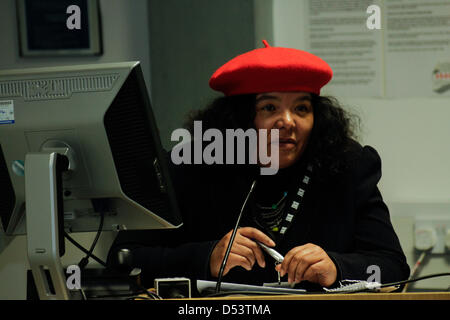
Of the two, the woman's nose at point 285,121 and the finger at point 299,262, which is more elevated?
the woman's nose at point 285,121

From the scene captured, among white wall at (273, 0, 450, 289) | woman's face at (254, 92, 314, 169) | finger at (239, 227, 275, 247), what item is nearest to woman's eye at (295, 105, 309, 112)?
woman's face at (254, 92, 314, 169)

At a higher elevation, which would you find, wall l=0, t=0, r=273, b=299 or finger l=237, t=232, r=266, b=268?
wall l=0, t=0, r=273, b=299

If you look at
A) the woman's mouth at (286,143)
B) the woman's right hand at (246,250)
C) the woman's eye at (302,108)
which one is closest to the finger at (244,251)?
the woman's right hand at (246,250)

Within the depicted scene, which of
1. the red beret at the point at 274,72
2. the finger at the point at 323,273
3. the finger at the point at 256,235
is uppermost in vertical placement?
the red beret at the point at 274,72

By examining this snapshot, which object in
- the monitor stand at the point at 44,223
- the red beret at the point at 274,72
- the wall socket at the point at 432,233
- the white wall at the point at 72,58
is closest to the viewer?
the monitor stand at the point at 44,223

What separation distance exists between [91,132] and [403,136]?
46.4 inches

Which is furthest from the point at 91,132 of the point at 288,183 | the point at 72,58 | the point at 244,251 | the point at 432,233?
the point at 432,233

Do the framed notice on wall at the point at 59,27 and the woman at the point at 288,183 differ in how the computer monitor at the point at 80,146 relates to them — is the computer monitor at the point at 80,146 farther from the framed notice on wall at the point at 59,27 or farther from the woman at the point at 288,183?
the framed notice on wall at the point at 59,27

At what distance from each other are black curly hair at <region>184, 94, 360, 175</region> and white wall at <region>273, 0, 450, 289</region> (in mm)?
152

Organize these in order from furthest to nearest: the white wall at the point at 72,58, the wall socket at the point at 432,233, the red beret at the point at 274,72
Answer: the white wall at the point at 72,58 < the wall socket at the point at 432,233 < the red beret at the point at 274,72

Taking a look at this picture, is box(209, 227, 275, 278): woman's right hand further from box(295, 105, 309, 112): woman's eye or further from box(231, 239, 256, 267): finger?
box(295, 105, 309, 112): woman's eye

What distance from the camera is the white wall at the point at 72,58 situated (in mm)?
1887

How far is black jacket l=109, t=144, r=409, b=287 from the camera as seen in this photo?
1.45 metres
